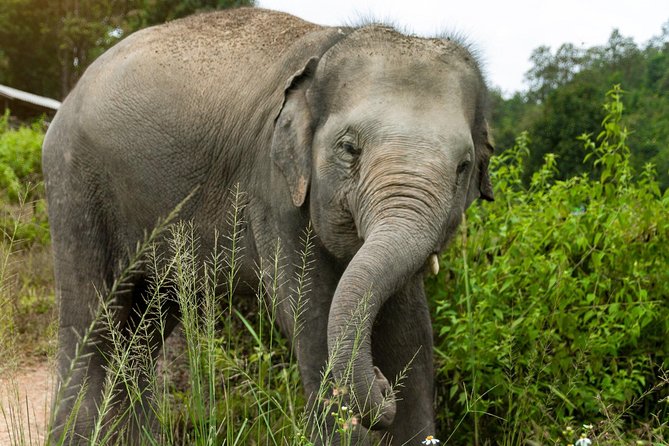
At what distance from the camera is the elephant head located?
12.1 ft

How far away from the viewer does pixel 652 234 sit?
555cm

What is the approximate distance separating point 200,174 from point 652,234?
2406 mm

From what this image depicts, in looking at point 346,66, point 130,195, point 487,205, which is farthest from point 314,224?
point 487,205

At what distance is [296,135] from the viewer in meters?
4.22

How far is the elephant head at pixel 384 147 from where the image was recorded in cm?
369

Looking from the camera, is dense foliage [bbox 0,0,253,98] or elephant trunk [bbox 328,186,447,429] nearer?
elephant trunk [bbox 328,186,447,429]

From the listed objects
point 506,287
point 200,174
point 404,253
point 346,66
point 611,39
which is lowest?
point 611,39

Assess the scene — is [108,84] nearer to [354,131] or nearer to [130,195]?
[130,195]

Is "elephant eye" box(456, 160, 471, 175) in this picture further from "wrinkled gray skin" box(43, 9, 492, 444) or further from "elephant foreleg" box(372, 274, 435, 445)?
"elephant foreleg" box(372, 274, 435, 445)

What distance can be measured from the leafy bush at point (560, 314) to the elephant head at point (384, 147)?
0.98 m

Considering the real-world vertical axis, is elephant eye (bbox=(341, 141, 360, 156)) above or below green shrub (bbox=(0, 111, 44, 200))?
above

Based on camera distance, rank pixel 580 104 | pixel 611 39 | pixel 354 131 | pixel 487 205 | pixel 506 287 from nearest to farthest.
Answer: pixel 354 131 → pixel 506 287 → pixel 487 205 → pixel 580 104 → pixel 611 39

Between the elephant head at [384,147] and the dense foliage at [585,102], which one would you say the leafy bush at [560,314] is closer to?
the elephant head at [384,147]

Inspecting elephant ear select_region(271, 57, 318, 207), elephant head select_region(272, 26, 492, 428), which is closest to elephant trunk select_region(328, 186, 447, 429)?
elephant head select_region(272, 26, 492, 428)
